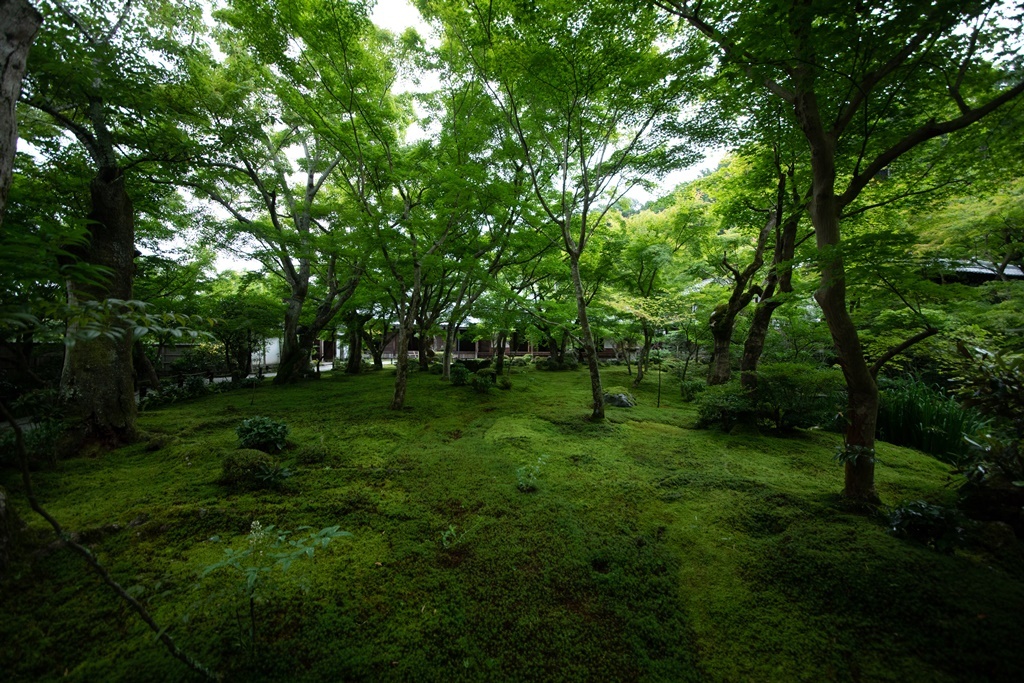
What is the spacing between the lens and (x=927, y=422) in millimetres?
6012

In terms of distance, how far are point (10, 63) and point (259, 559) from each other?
3.75 metres

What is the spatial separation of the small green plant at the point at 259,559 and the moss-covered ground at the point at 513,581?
2.5 inches

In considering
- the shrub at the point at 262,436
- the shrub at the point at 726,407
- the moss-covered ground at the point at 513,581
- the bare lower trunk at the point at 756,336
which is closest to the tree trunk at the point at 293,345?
the moss-covered ground at the point at 513,581

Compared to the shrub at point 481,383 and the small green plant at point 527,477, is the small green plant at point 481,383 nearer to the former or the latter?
the shrub at point 481,383

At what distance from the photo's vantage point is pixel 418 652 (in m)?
2.16

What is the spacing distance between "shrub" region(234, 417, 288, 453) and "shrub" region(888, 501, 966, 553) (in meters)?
7.24

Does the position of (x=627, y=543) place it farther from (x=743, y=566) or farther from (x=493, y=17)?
(x=493, y=17)

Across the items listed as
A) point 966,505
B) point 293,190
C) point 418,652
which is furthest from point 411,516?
point 293,190

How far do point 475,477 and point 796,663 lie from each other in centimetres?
336

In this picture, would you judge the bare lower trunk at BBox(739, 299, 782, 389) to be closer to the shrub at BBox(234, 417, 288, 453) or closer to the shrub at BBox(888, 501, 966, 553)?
the shrub at BBox(888, 501, 966, 553)

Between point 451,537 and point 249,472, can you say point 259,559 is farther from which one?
point 249,472

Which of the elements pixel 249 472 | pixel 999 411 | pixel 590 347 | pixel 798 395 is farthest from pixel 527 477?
pixel 798 395

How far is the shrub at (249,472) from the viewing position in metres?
4.11

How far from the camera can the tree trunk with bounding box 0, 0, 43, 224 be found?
7.20 feet
